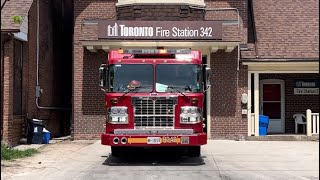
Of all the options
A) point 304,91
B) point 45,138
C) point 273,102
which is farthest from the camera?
point 273,102

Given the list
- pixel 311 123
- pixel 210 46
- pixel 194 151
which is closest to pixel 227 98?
pixel 210 46

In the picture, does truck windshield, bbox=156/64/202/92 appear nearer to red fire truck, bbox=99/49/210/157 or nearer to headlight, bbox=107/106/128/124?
red fire truck, bbox=99/49/210/157

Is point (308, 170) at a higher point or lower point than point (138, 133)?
lower

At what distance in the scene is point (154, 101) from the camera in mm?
10367

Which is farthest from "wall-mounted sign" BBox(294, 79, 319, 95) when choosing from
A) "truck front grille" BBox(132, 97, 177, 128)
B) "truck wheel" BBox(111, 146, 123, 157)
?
"truck front grille" BBox(132, 97, 177, 128)

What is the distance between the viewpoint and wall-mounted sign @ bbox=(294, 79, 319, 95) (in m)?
19.5

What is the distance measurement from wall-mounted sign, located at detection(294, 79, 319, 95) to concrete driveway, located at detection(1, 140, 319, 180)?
5335mm

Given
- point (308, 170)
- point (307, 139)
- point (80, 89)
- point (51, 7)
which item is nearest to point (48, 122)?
point (80, 89)

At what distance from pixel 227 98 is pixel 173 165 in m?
6.98

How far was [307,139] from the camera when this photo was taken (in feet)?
55.5

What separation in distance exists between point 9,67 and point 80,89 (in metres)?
3.87

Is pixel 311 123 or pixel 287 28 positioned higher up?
pixel 287 28

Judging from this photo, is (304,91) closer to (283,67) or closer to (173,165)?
(283,67)

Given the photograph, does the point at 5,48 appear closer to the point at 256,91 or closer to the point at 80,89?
the point at 80,89
